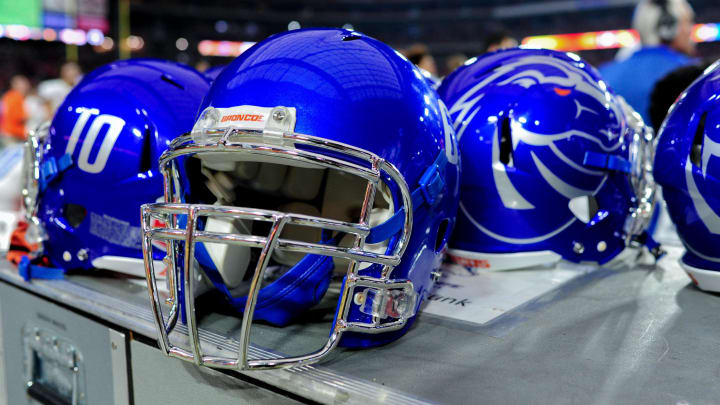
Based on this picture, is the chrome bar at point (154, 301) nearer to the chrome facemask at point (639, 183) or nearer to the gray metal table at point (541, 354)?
the gray metal table at point (541, 354)

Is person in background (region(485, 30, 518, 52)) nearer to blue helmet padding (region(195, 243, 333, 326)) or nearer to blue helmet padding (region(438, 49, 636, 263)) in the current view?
blue helmet padding (region(438, 49, 636, 263))

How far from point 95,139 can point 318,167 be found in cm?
40

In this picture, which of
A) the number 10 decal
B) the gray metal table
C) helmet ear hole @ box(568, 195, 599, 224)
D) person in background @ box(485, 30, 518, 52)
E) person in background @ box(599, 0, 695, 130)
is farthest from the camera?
person in background @ box(485, 30, 518, 52)

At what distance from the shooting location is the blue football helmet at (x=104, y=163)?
0.85m

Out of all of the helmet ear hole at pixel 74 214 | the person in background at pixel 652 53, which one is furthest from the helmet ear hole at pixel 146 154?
the person in background at pixel 652 53

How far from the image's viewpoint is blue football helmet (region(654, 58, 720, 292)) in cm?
73

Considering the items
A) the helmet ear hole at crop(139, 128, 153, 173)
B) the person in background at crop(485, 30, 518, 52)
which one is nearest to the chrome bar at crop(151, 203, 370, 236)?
the helmet ear hole at crop(139, 128, 153, 173)

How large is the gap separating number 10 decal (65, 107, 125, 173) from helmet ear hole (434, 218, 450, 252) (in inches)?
19.2

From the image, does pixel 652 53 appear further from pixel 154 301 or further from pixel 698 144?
pixel 154 301

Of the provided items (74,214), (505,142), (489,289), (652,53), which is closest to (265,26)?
(652,53)

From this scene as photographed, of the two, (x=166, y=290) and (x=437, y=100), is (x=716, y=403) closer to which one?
(x=437, y=100)

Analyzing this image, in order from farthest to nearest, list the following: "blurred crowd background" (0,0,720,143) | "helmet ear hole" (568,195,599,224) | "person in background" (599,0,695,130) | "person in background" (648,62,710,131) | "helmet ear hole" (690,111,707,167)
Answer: "blurred crowd background" (0,0,720,143) < "person in background" (599,0,695,130) < "person in background" (648,62,710,131) < "helmet ear hole" (568,195,599,224) < "helmet ear hole" (690,111,707,167)

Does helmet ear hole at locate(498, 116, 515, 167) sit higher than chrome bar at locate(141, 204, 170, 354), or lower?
higher

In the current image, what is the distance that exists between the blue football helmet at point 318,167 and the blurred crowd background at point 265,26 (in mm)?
6427
